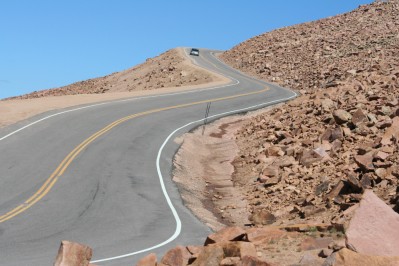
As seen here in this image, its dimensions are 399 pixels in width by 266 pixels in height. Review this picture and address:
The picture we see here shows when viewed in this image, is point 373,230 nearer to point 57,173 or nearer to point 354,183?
point 354,183

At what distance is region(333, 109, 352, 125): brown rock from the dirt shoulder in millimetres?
18369

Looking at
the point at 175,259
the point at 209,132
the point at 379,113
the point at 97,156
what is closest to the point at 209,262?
the point at 175,259

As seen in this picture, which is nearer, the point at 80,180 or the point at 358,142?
the point at 80,180

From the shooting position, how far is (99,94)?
4962 centimetres

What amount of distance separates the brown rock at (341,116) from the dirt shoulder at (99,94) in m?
18.4

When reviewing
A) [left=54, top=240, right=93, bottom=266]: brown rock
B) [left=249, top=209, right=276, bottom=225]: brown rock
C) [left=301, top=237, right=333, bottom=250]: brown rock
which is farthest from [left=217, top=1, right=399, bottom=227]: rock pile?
[left=54, top=240, right=93, bottom=266]: brown rock

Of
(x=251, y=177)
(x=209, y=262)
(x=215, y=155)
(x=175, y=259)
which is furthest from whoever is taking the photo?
(x=215, y=155)

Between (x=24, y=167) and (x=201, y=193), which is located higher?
(x=24, y=167)

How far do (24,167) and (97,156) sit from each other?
4.16 meters

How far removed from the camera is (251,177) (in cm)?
2800

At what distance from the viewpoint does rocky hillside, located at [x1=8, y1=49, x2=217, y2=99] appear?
67062 mm

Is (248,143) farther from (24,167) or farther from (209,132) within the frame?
(24,167)

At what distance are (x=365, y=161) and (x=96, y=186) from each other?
1084cm

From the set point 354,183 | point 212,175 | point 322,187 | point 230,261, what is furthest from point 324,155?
point 230,261
